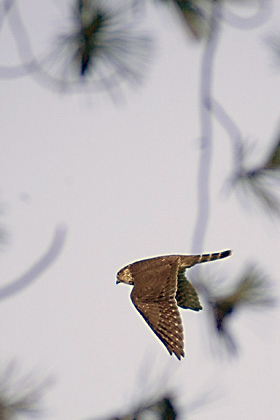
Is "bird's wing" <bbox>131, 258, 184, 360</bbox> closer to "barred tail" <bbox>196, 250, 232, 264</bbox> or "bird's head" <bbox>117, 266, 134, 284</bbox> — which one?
"barred tail" <bbox>196, 250, 232, 264</bbox>

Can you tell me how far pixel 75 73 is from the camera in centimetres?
336

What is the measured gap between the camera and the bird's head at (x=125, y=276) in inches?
156

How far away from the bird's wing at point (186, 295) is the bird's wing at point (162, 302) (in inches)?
1.2

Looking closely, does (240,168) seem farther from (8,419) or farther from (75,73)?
(8,419)

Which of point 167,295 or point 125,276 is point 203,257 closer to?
point 167,295

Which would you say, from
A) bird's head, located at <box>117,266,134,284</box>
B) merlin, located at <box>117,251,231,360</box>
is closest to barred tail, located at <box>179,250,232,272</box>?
merlin, located at <box>117,251,231,360</box>

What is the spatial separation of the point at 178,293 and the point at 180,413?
0.77m

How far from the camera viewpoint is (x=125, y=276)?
4.02 m

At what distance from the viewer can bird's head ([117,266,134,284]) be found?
13.0ft

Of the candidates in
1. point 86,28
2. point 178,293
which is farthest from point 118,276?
point 86,28

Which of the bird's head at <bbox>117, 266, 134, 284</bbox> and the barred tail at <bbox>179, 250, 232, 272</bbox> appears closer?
the barred tail at <bbox>179, 250, 232, 272</bbox>

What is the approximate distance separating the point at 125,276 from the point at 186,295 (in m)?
0.89

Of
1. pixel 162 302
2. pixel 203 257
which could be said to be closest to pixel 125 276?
pixel 162 302

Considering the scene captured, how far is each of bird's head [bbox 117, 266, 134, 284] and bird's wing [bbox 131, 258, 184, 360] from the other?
28 centimetres
